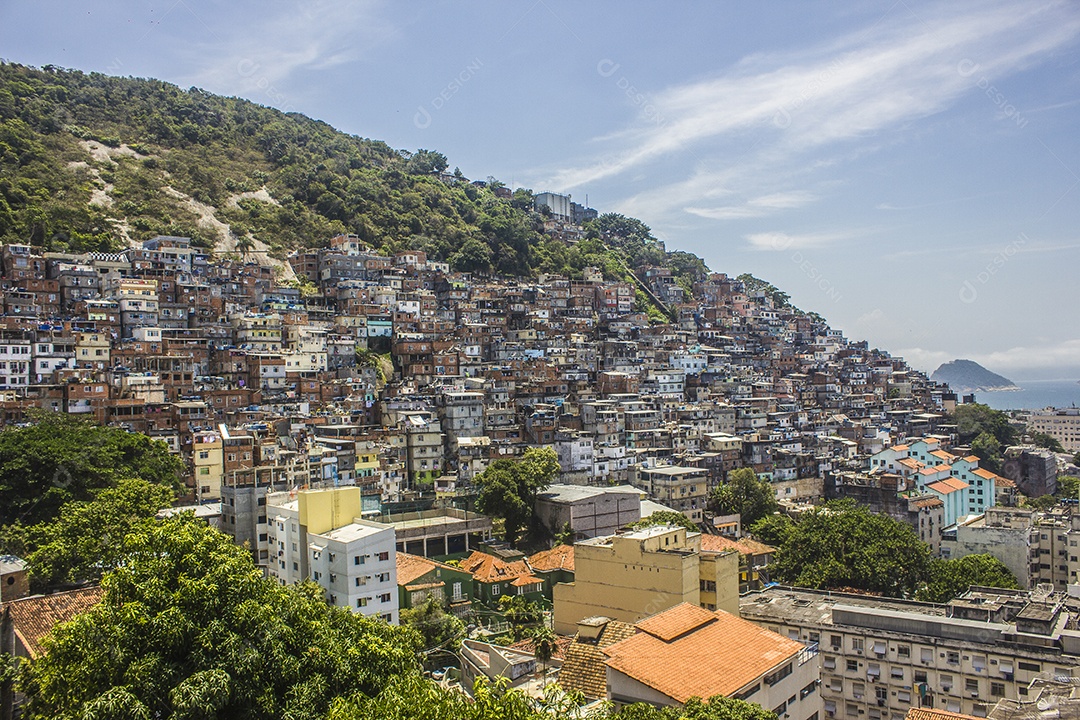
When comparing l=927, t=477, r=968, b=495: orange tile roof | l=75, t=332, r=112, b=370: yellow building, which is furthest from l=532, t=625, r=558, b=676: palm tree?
l=927, t=477, r=968, b=495: orange tile roof

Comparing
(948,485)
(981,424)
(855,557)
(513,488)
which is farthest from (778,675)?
(981,424)

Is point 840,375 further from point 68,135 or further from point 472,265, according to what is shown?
point 68,135

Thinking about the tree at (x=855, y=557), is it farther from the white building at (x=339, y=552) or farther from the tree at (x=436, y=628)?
the white building at (x=339, y=552)

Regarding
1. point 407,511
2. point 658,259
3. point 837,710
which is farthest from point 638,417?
point 658,259

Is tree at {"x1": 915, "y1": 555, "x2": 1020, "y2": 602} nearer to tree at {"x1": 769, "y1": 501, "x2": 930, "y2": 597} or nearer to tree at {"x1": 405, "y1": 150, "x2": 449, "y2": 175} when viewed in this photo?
tree at {"x1": 769, "y1": 501, "x2": 930, "y2": 597}

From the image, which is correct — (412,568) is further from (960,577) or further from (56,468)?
(960,577)

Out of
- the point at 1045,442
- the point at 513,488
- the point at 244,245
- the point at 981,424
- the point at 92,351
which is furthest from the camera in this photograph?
the point at 1045,442
